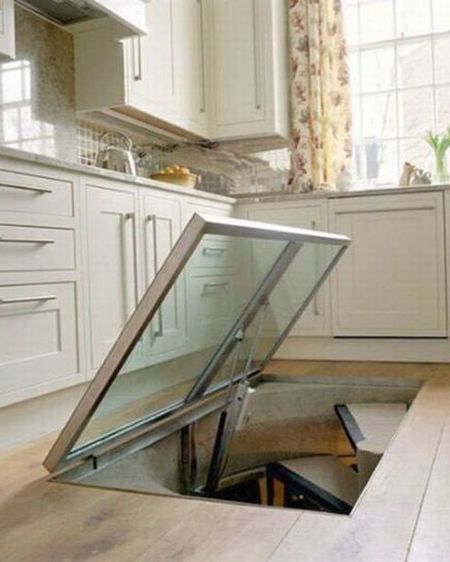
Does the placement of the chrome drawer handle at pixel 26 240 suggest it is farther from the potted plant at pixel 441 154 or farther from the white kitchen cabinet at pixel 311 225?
the potted plant at pixel 441 154

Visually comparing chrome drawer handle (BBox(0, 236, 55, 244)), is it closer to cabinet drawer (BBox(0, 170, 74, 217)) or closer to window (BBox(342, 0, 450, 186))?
cabinet drawer (BBox(0, 170, 74, 217))

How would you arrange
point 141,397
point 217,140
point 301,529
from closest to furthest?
point 301,529
point 141,397
point 217,140

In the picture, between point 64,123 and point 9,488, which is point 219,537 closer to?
point 9,488

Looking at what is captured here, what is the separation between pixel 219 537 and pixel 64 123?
2.21m

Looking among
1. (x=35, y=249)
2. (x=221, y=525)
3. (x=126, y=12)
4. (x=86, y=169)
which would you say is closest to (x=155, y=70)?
(x=126, y=12)

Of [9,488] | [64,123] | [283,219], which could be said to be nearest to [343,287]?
[283,219]

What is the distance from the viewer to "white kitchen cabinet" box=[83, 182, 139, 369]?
93.1 inches

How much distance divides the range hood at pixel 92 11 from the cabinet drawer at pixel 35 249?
3.04ft

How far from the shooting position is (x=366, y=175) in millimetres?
4133

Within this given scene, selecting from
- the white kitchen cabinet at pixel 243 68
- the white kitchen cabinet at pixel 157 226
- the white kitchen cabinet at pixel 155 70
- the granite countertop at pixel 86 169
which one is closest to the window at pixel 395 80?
the white kitchen cabinet at pixel 243 68

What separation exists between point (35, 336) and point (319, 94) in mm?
2503

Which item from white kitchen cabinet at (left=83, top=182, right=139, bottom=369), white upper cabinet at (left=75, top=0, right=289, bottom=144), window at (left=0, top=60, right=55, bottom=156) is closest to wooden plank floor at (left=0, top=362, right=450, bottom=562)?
white kitchen cabinet at (left=83, top=182, right=139, bottom=369)

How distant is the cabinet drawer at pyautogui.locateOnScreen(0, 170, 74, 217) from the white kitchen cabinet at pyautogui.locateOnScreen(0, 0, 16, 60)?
1.41 feet

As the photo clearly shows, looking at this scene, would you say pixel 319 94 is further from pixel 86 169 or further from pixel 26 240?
pixel 26 240
